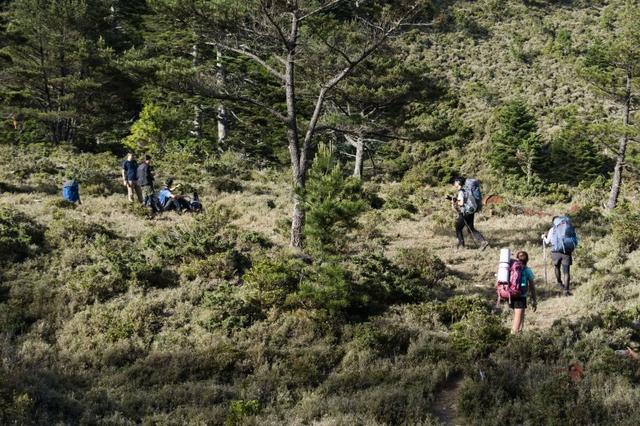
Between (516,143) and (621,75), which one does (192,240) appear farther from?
(516,143)

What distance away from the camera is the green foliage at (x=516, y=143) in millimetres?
40625

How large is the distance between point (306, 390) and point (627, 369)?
4.53 metres

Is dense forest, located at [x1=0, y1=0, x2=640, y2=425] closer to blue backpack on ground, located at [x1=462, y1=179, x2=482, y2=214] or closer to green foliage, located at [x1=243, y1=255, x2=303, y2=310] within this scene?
green foliage, located at [x1=243, y1=255, x2=303, y2=310]

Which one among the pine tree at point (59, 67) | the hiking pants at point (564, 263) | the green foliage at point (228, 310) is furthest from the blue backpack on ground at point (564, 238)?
the pine tree at point (59, 67)

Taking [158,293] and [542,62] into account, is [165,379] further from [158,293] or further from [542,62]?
[542,62]

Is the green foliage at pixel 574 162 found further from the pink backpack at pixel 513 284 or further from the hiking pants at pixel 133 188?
the pink backpack at pixel 513 284

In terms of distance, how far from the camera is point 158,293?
9.78m

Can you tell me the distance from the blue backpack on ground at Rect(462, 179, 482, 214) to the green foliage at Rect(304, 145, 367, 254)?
Result: 4216 mm

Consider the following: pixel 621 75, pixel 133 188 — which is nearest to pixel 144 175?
pixel 133 188

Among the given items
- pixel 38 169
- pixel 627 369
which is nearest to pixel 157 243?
pixel 627 369

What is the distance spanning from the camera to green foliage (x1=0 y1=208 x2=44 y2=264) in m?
10.7

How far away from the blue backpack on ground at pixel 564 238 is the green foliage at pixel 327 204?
4.15m

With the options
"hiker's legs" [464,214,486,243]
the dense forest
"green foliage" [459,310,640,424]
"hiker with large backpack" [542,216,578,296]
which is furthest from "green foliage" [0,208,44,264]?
"hiker with large backpack" [542,216,578,296]

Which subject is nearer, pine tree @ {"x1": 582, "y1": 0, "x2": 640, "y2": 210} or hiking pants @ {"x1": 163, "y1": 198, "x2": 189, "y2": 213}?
hiking pants @ {"x1": 163, "y1": 198, "x2": 189, "y2": 213}
